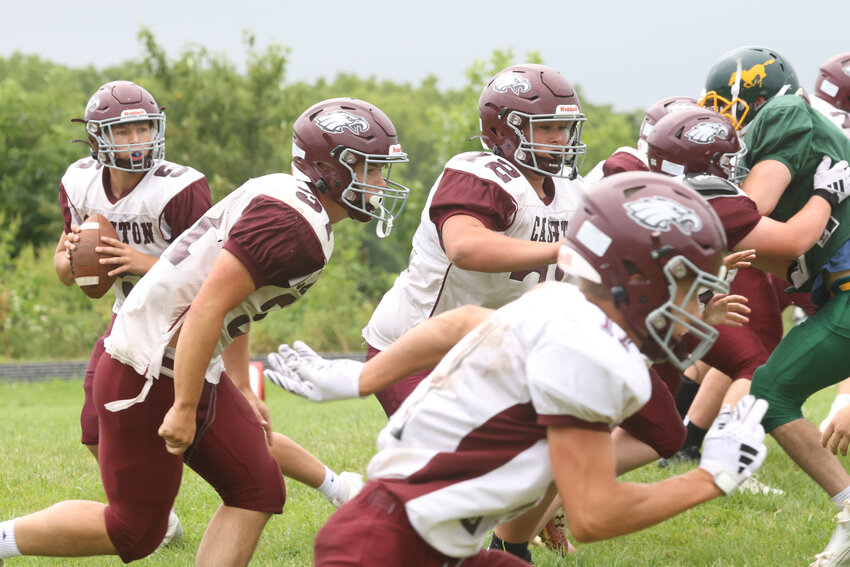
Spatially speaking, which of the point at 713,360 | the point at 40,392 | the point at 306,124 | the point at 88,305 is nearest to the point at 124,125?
the point at 306,124

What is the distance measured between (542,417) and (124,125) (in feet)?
11.0

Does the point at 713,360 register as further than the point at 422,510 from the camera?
Yes

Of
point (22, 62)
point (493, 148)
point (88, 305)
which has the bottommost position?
point (22, 62)

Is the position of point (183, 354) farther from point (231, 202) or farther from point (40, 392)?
point (40, 392)

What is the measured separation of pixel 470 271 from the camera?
418 centimetres

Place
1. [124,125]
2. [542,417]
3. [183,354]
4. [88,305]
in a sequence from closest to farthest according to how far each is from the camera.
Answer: [542,417] < [183,354] < [124,125] < [88,305]

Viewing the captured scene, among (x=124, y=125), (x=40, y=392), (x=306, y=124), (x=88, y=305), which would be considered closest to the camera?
(x=306, y=124)

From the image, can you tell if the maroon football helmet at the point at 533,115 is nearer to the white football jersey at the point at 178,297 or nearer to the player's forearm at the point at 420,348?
the white football jersey at the point at 178,297

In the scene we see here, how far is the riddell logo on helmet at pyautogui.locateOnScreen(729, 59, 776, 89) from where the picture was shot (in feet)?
15.1

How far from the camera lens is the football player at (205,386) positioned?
3.39 metres

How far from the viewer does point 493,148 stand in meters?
4.45

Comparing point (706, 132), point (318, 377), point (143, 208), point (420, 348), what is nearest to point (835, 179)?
point (706, 132)

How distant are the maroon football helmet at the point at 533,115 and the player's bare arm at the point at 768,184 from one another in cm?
71

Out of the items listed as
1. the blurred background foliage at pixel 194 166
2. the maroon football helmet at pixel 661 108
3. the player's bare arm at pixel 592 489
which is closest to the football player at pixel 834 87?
the maroon football helmet at pixel 661 108
